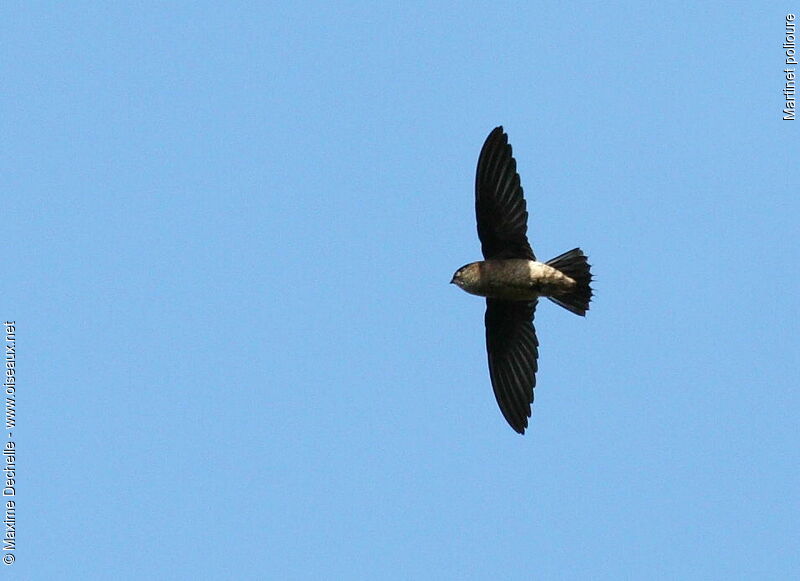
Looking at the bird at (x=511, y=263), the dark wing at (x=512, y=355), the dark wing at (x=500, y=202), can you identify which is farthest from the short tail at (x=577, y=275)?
the dark wing at (x=512, y=355)

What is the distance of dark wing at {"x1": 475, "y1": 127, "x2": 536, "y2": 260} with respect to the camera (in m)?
10.5

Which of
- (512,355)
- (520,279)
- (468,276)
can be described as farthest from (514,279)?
(512,355)

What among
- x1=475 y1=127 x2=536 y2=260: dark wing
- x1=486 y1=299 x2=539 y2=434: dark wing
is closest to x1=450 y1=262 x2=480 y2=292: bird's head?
x1=475 y1=127 x2=536 y2=260: dark wing

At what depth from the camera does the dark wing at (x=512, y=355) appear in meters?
10.8

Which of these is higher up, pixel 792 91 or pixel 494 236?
pixel 792 91

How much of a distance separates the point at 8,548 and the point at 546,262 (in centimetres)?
403

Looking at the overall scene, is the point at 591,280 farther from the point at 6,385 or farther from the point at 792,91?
the point at 6,385

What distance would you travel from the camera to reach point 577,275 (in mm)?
10523

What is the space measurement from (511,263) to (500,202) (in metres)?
0.40

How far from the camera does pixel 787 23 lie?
11383 millimetres

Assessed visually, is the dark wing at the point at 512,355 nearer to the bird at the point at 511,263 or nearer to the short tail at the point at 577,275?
the bird at the point at 511,263

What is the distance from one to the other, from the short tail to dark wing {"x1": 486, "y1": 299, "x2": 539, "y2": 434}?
1.29ft

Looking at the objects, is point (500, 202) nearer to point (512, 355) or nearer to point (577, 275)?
point (577, 275)

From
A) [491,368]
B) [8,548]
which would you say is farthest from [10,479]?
[491,368]
